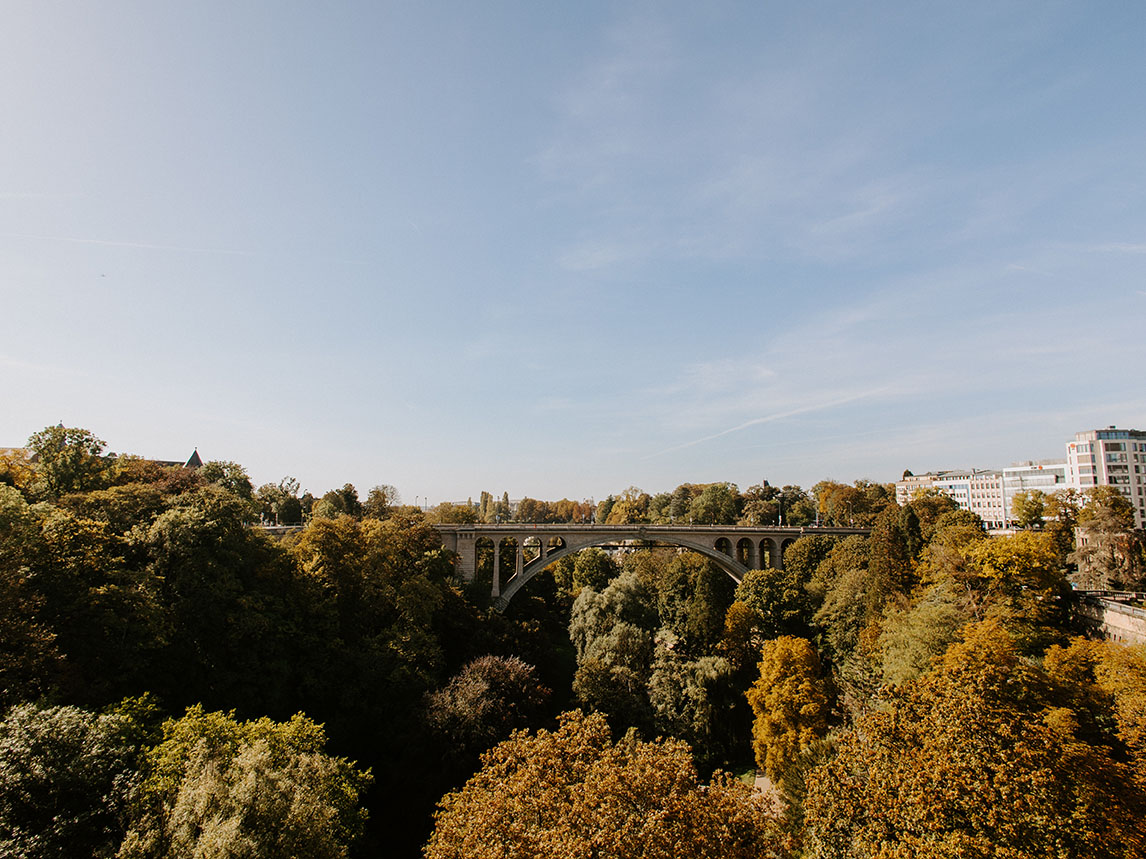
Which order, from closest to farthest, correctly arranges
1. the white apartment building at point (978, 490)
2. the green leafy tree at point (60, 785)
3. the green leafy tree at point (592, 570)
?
the green leafy tree at point (60, 785), the green leafy tree at point (592, 570), the white apartment building at point (978, 490)

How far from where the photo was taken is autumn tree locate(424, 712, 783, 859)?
8.25 meters

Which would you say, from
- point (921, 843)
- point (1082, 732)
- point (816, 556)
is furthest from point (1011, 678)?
point (816, 556)

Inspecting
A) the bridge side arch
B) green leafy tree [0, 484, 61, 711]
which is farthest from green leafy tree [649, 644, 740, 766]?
green leafy tree [0, 484, 61, 711]

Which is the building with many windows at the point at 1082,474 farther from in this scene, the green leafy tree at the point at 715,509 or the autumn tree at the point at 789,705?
the autumn tree at the point at 789,705

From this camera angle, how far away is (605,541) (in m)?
43.9

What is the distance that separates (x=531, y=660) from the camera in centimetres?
2852

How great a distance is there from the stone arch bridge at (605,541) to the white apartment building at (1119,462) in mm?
30529

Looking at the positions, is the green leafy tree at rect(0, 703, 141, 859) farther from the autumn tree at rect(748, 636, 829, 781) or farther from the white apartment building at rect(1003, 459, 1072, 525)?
the white apartment building at rect(1003, 459, 1072, 525)

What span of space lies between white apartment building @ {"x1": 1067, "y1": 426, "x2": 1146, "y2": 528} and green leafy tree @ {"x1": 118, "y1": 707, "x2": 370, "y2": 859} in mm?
70576

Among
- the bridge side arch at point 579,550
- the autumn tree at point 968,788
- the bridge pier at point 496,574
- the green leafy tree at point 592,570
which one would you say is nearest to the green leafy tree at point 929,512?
the bridge side arch at point 579,550

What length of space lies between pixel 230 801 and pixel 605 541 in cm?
3534

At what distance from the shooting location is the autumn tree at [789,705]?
21098 millimetres

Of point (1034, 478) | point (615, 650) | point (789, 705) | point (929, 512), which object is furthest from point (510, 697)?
point (1034, 478)

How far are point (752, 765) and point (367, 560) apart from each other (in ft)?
66.7
